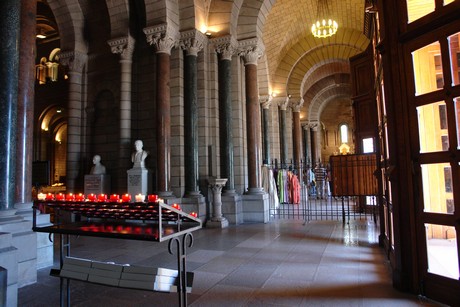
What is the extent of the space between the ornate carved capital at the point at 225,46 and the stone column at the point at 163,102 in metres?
1.46

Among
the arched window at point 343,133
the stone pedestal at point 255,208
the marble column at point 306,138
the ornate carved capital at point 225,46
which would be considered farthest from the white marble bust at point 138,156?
the arched window at point 343,133

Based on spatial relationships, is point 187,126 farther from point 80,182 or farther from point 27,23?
point 27,23

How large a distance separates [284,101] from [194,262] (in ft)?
46.4

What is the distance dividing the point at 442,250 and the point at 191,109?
698cm

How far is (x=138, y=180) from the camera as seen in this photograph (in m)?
8.41

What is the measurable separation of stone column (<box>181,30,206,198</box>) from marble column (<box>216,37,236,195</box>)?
850 millimetres

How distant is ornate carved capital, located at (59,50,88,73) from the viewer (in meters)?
10.0

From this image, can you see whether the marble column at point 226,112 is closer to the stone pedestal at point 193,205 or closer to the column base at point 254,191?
the column base at point 254,191

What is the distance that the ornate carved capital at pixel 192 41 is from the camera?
347 inches

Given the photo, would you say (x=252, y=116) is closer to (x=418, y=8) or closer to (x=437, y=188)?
(x=418, y=8)

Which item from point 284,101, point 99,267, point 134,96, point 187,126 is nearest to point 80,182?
point 134,96

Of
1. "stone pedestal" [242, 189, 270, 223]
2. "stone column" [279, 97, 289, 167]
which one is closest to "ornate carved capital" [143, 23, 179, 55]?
"stone pedestal" [242, 189, 270, 223]

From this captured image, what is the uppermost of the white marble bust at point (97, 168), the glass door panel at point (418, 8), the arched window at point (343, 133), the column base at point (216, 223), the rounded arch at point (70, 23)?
the rounded arch at point (70, 23)

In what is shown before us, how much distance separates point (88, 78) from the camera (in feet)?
33.9
